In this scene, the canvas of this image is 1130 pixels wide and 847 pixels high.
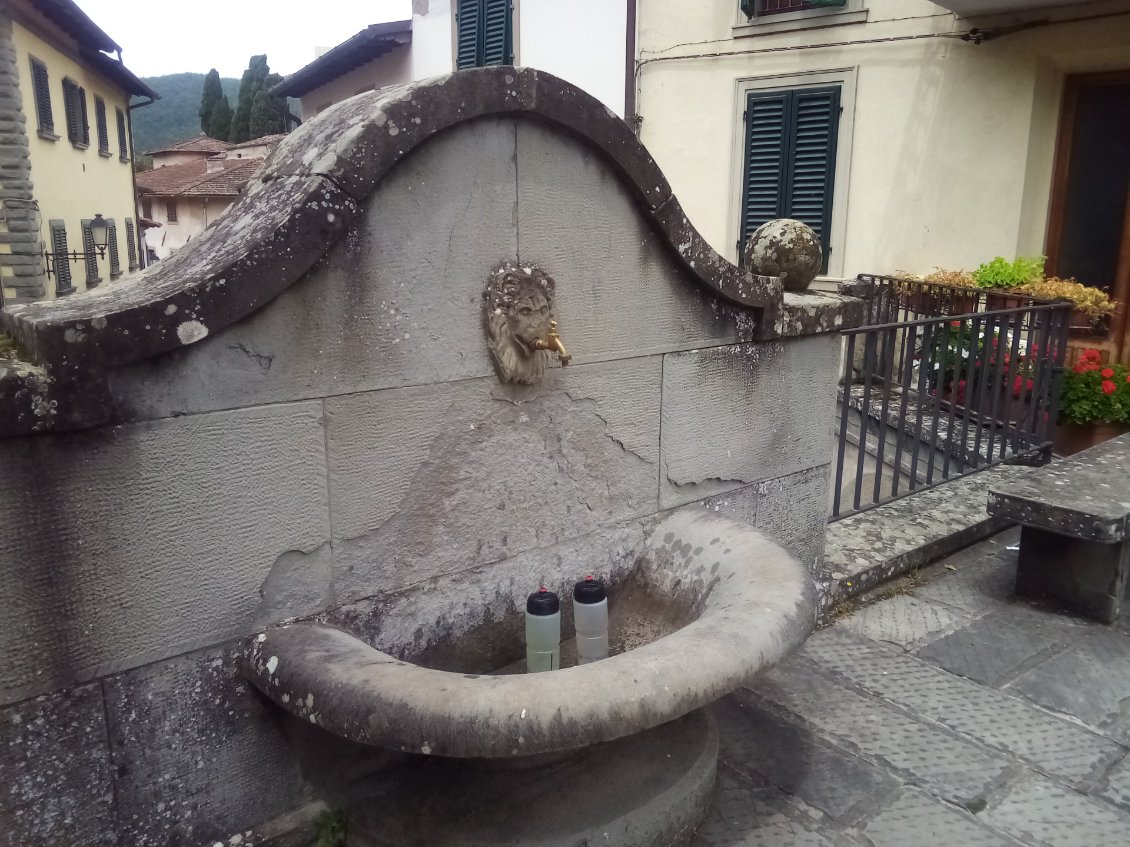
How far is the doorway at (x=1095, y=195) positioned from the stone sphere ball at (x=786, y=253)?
524 cm

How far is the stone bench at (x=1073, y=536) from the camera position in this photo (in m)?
3.55

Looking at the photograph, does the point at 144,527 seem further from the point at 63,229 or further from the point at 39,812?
the point at 63,229

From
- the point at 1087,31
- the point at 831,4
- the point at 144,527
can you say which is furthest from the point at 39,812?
the point at 831,4

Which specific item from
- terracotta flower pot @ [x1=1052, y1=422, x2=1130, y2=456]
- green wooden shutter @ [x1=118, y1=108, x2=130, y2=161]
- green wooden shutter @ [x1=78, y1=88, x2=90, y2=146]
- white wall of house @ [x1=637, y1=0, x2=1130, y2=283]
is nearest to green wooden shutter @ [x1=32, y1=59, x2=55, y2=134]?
green wooden shutter @ [x1=78, y1=88, x2=90, y2=146]

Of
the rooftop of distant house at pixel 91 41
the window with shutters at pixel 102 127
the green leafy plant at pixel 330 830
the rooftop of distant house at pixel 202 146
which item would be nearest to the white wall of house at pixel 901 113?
the green leafy plant at pixel 330 830

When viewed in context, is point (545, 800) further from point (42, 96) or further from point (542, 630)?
point (42, 96)

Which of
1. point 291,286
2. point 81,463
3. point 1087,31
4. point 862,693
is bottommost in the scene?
point 862,693

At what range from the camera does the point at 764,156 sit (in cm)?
981

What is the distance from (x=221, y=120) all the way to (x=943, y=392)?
5462 centimetres

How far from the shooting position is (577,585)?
8.53 feet

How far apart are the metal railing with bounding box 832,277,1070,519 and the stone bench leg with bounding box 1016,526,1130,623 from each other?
0.72 m

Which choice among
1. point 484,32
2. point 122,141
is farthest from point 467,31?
point 122,141

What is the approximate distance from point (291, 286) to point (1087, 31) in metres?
7.86

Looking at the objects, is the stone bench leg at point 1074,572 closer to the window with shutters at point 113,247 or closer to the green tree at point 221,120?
the window with shutters at point 113,247
